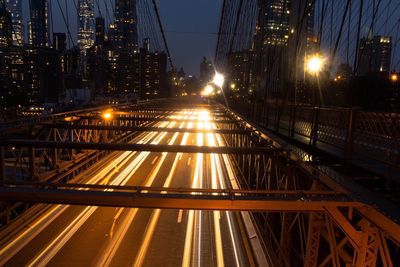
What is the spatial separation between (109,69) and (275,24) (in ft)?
272

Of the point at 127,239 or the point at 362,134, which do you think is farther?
the point at 127,239

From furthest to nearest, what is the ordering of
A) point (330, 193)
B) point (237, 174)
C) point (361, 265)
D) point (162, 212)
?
1. point (237, 174)
2. point (162, 212)
3. point (330, 193)
4. point (361, 265)

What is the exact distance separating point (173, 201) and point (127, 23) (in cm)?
5353

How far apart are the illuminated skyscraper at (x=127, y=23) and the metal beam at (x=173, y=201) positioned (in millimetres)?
50591

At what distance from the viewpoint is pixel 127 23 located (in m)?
54.5

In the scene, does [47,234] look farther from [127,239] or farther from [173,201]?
[173,201]

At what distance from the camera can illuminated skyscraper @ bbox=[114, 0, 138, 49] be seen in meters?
55.1

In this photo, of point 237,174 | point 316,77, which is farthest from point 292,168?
point 316,77

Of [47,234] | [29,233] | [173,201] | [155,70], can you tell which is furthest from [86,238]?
[155,70]

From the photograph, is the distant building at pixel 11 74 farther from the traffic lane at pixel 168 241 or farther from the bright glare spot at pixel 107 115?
the traffic lane at pixel 168 241

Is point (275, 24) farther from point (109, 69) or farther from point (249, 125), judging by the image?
Result: point (109, 69)

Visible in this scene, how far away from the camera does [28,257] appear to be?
12375 millimetres

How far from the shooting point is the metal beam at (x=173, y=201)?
5.11 m

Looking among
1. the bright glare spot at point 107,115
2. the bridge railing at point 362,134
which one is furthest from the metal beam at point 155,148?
the bright glare spot at point 107,115
